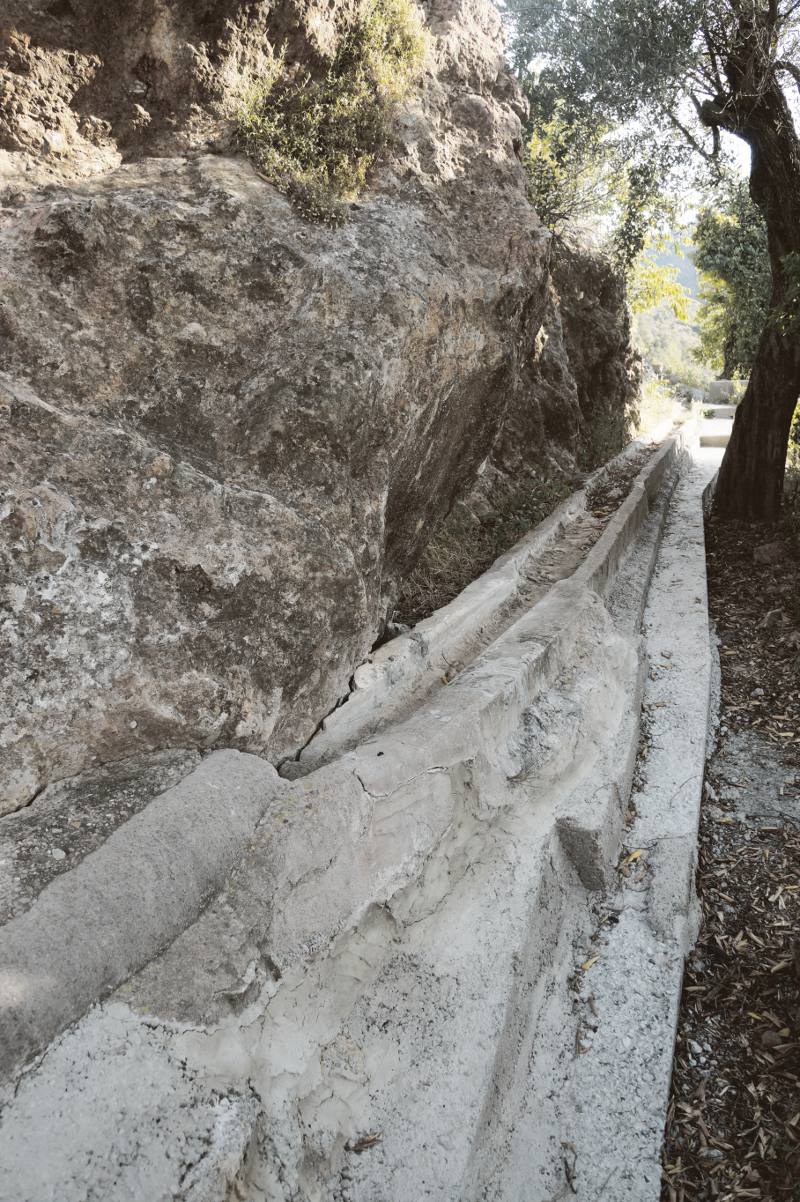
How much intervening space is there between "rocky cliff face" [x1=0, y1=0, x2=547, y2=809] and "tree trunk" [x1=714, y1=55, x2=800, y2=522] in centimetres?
428

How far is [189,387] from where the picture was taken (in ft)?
9.25

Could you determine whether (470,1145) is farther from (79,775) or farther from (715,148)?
(715,148)

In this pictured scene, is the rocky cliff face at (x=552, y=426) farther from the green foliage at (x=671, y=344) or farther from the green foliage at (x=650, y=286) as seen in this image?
the green foliage at (x=671, y=344)

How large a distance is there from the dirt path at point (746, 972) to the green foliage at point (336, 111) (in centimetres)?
327

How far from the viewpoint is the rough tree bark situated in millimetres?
6258

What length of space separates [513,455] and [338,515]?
4.18 m

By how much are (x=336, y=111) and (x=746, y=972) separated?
154 inches

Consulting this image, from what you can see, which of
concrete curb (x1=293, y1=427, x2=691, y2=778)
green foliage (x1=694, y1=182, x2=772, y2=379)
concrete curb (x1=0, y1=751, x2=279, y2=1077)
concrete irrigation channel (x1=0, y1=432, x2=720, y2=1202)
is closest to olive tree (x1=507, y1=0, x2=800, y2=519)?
green foliage (x1=694, y1=182, x2=772, y2=379)

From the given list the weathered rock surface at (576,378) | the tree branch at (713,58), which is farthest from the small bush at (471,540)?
the tree branch at (713,58)

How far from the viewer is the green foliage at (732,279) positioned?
8562 mm

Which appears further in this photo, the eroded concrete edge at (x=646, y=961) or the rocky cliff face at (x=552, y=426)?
the rocky cliff face at (x=552, y=426)

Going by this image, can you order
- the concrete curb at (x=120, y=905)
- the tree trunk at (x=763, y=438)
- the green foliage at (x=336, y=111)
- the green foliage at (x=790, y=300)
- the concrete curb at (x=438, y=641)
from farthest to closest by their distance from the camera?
the tree trunk at (x=763, y=438) → the green foliage at (x=790, y=300) → the green foliage at (x=336, y=111) → the concrete curb at (x=438, y=641) → the concrete curb at (x=120, y=905)

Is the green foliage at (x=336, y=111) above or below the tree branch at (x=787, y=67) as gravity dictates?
below

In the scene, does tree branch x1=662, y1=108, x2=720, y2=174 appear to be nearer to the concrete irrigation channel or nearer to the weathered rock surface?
the weathered rock surface
